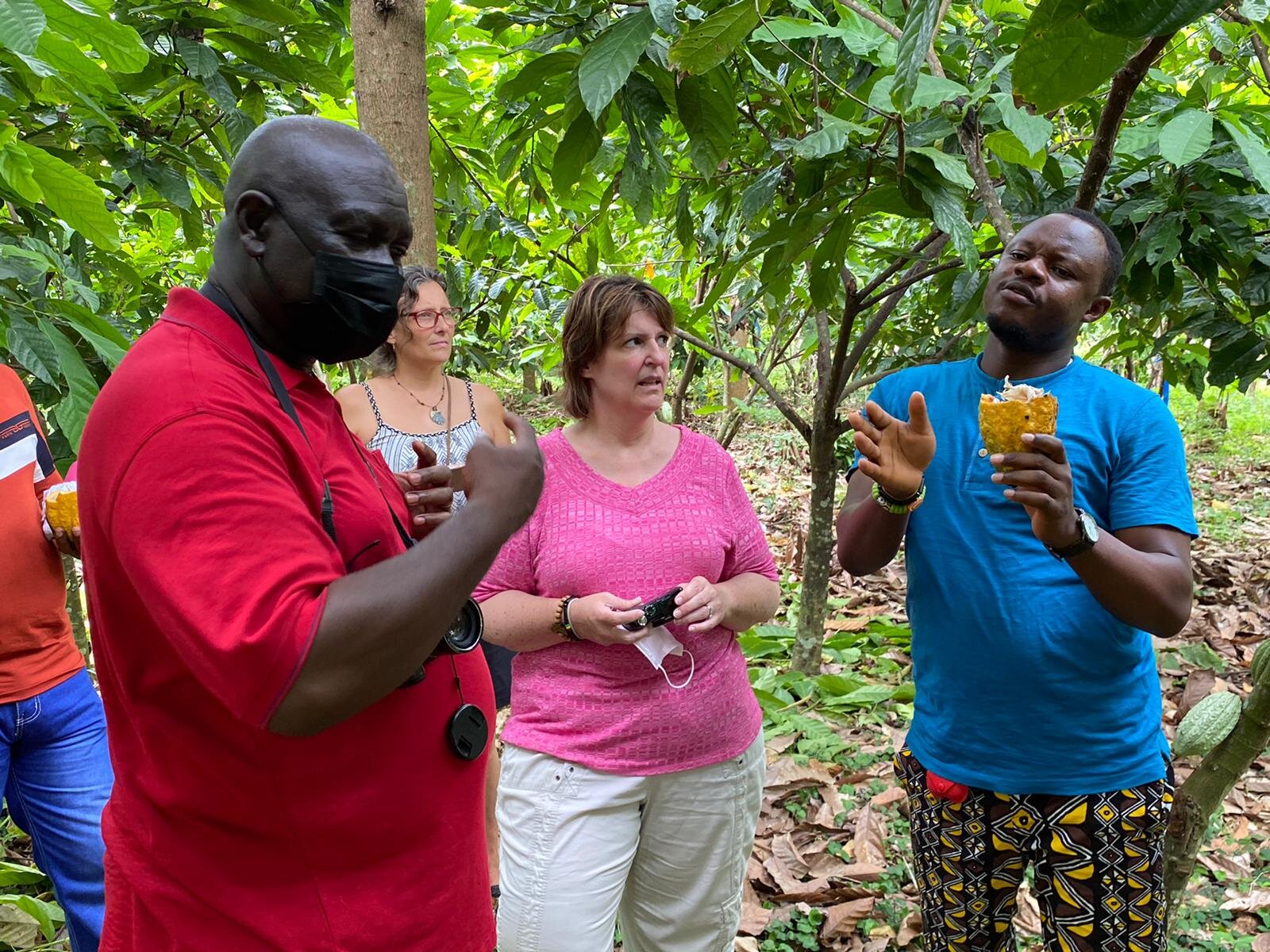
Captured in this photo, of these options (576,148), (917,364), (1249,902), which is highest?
(576,148)

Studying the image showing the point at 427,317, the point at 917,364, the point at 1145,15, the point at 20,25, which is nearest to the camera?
the point at 1145,15

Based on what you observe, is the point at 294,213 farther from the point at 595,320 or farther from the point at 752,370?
the point at 752,370

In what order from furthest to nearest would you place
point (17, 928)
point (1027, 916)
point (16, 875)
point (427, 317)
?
point (16, 875), point (427, 317), point (1027, 916), point (17, 928)

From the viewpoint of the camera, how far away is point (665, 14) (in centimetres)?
148

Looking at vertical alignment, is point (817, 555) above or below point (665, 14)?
below

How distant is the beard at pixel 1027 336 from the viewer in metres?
1.68

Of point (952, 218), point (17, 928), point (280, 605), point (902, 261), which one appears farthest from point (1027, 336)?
point (17, 928)

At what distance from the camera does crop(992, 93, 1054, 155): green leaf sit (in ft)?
4.65

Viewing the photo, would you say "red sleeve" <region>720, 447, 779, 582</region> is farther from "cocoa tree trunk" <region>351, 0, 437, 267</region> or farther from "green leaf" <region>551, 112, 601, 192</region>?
"cocoa tree trunk" <region>351, 0, 437, 267</region>

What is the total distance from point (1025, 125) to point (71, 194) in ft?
5.07

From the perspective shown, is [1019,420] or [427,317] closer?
[1019,420]

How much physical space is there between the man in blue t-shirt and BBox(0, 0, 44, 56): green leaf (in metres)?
1.26

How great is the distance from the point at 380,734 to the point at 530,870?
2.90 ft

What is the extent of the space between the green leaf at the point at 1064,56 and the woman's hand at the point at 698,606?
115cm
